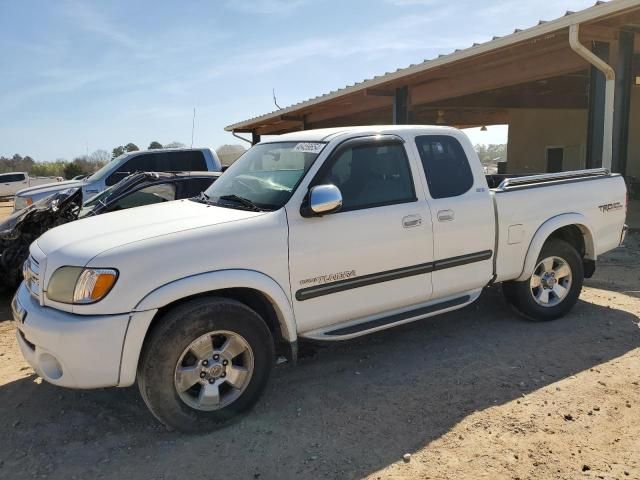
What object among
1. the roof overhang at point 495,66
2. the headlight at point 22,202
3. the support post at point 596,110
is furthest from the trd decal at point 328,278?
the headlight at point 22,202

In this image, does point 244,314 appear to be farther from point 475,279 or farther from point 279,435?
point 475,279

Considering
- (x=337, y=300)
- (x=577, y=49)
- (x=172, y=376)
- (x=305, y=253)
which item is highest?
(x=577, y=49)

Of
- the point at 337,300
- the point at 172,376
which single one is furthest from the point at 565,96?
the point at 172,376

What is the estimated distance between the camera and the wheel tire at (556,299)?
5121 millimetres

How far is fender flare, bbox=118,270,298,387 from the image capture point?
3096mm

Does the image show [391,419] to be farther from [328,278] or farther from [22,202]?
[22,202]

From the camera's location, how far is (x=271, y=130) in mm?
24719

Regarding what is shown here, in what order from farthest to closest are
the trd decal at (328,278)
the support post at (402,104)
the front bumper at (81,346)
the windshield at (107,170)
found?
the support post at (402,104) < the windshield at (107,170) < the trd decal at (328,278) < the front bumper at (81,346)

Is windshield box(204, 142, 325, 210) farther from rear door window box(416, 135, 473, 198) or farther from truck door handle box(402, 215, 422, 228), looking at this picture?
rear door window box(416, 135, 473, 198)

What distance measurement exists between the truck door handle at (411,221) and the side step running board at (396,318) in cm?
68

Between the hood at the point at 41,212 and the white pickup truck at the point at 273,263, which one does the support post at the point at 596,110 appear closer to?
the white pickup truck at the point at 273,263

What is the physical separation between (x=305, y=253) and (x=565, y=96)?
15322mm

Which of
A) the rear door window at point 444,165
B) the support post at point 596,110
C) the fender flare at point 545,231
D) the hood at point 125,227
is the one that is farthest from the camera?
the support post at point 596,110

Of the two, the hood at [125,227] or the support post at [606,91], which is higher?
the support post at [606,91]
